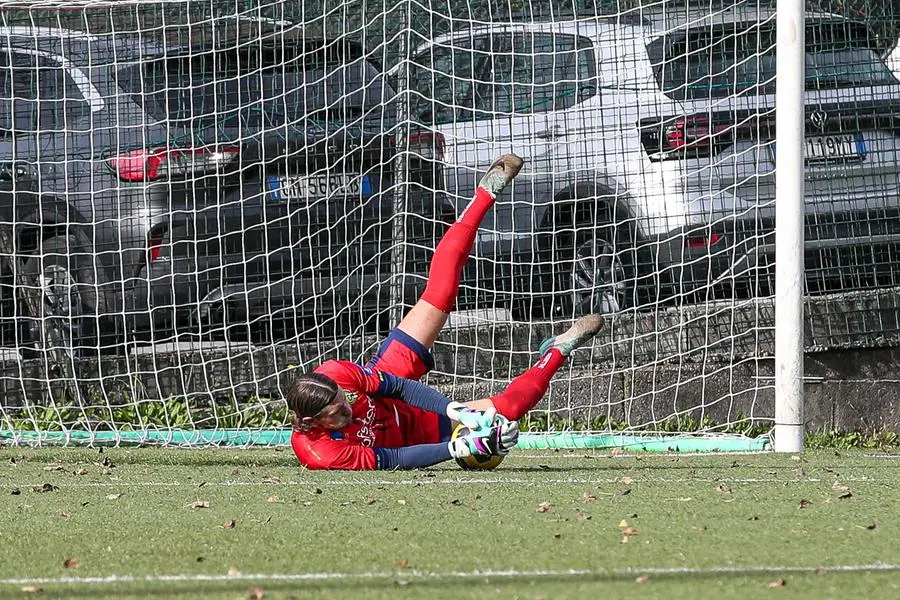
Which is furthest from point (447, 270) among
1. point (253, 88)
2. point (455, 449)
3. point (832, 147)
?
point (832, 147)

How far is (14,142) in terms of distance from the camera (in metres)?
7.83

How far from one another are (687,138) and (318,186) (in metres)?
2.17

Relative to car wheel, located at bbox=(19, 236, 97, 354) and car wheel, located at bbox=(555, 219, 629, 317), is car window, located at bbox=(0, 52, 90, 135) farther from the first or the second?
car wheel, located at bbox=(555, 219, 629, 317)

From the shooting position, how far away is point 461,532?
12.8 ft

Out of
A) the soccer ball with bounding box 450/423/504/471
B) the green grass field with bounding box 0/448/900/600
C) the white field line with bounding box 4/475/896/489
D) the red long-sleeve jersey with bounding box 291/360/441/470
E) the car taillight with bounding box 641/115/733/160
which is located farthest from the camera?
the car taillight with bounding box 641/115/733/160

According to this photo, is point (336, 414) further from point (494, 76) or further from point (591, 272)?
point (494, 76)

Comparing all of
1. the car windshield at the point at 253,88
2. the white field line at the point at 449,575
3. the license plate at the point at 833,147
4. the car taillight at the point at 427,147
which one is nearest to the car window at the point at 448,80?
the car taillight at the point at 427,147

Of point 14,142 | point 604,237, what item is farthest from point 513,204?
point 14,142

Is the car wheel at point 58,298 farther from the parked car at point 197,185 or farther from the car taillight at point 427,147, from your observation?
the car taillight at point 427,147

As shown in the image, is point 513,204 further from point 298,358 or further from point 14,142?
point 14,142

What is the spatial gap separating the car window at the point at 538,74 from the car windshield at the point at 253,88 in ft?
2.37

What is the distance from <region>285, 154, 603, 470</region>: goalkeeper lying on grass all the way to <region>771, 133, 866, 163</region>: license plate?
6.92ft

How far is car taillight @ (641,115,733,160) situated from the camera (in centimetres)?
759

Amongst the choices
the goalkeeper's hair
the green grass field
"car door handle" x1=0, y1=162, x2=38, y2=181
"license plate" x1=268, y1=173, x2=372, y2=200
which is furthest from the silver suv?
the goalkeeper's hair
